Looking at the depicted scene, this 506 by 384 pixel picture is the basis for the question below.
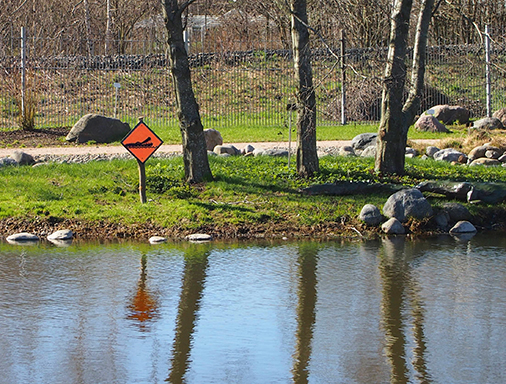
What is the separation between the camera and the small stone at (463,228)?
44.8ft

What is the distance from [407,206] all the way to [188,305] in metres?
6.05

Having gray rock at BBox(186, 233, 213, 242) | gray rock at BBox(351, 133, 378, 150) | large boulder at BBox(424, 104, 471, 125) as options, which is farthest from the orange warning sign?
large boulder at BBox(424, 104, 471, 125)

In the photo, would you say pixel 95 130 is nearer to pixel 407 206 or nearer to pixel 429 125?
pixel 429 125

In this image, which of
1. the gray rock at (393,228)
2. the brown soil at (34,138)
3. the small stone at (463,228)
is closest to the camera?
the gray rock at (393,228)

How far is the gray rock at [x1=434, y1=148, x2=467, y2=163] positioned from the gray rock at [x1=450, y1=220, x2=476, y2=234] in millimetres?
4954

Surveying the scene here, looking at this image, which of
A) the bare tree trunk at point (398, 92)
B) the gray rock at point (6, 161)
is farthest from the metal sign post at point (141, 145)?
the bare tree trunk at point (398, 92)

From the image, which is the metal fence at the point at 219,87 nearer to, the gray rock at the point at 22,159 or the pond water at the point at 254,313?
the gray rock at the point at 22,159

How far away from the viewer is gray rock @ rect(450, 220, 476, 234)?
13.6 meters

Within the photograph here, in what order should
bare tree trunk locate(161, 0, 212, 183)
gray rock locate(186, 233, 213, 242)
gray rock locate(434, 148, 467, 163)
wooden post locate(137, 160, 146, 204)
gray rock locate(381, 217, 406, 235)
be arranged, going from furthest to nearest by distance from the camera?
1. gray rock locate(434, 148, 467, 163)
2. bare tree trunk locate(161, 0, 212, 183)
3. wooden post locate(137, 160, 146, 204)
4. gray rock locate(381, 217, 406, 235)
5. gray rock locate(186, 233, 213, 242)

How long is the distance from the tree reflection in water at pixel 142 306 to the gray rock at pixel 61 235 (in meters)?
3.50

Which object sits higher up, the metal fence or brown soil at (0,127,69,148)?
the metal fence

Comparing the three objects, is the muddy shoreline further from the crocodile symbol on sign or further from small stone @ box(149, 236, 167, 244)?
the crocodile symbol on sign

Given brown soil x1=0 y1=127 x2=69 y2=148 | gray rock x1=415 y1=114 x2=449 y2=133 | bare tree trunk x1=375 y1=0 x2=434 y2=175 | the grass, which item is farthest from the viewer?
gray rock x1=415 y1=114 x2=449 y2=133

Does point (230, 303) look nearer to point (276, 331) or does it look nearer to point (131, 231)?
point (276, 331)
